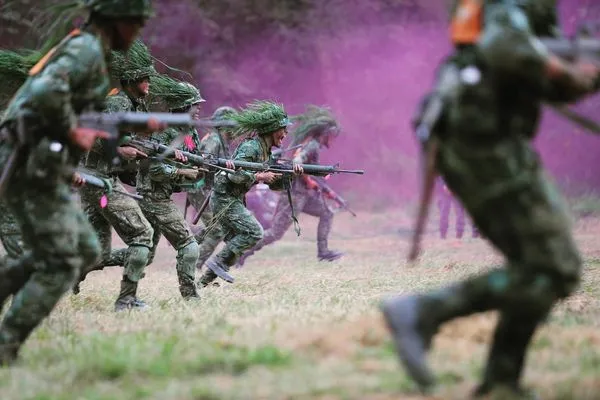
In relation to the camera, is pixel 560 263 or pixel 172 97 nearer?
pixel 560 263

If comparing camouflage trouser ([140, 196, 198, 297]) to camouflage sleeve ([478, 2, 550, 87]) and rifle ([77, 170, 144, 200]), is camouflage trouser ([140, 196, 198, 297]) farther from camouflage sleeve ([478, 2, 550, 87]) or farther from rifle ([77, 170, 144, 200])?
camouflage sleeve ([478, 2, 550, 87])

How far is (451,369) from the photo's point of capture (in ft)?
14.2

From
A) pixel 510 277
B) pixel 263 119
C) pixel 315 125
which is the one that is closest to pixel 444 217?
pixel 315 125

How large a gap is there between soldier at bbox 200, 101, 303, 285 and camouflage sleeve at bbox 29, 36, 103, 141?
4.53 metres

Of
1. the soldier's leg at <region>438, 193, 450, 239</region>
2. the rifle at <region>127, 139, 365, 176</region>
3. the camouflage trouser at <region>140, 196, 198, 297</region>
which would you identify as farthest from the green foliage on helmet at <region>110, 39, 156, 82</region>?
the soldier's leg at <region>438, 193, 450, 239</region>

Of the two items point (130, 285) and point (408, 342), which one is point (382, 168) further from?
point (408, 342)

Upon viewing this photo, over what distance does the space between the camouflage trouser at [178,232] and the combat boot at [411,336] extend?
15.3 feet

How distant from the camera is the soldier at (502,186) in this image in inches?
142

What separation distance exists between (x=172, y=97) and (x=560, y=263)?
6.37m

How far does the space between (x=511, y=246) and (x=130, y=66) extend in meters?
5.01

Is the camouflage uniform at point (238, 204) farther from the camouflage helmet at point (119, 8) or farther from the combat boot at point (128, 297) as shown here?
the camouflage helmet at point (119, 8)

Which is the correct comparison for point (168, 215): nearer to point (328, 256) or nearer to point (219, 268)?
point (219, 268)

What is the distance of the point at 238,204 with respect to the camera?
962cm

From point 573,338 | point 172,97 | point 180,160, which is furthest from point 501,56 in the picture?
point 172,97
